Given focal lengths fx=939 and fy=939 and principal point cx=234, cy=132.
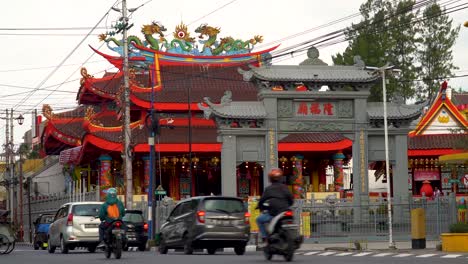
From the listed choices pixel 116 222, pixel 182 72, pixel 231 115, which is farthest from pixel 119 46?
pixel 116 222

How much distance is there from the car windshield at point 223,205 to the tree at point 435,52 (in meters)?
54.3

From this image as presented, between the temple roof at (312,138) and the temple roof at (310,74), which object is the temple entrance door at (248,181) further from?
the temple roof at (310,74)

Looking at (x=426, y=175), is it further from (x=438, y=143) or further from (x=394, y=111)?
(x=394, y=111)

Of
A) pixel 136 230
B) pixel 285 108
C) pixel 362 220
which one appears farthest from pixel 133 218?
pixel 362 220

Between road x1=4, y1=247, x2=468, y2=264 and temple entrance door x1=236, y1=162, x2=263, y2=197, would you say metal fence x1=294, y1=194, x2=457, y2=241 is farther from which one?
temple entrance door x1=236, y1=162, x2=263, y2=197

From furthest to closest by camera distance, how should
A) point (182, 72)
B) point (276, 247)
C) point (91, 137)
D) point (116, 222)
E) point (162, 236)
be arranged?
point (182, 72)
point (91, 137)
point (162, 236)
point (116, 222)
point (276, 247)

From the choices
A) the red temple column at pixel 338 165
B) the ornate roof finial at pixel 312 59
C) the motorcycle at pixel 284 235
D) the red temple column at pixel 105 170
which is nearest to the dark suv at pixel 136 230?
the ornate roof finial at pixel 312 59

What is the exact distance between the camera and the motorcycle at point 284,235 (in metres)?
18.2

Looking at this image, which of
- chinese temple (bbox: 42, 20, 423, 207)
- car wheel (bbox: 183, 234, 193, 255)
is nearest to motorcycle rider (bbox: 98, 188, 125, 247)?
car wheel (bbox: 183, 234, 193, 255)

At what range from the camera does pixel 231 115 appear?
A: 3897 centimetres

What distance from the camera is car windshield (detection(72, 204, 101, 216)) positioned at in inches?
1153

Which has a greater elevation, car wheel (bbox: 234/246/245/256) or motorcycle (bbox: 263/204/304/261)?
motorcycle (bbox: 263/204/304/261)

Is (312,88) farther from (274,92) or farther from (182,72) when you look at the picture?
(182,72)

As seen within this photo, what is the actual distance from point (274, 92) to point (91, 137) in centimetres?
1986
